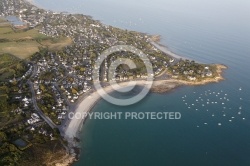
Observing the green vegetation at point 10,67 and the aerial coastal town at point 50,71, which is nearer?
the aerial coastal town at point 50,71

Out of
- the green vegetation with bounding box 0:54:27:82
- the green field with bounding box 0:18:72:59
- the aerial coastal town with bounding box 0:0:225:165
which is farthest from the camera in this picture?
the green field with bounding box 0:18:72:59

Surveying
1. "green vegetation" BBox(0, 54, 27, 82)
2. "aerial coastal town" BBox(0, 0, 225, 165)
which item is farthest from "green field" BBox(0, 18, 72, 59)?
"green vegetation" BBox(0, 54, 27, 82)

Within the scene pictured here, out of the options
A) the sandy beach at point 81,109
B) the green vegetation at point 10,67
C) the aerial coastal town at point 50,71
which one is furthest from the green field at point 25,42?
the sandy beach at point 81,109

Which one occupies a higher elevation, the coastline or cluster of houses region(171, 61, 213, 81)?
cluster of houses region(171, 61, 213, 81)

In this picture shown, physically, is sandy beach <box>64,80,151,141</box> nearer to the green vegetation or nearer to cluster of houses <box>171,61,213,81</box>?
cluster of houses <box>171,61,213,81</box>

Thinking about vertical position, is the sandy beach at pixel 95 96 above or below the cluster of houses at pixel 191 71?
below

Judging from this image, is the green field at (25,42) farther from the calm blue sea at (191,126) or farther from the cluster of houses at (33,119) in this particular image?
the calm blue sea at (191,126)

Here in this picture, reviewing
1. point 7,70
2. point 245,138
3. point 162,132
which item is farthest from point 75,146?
point 7,70
